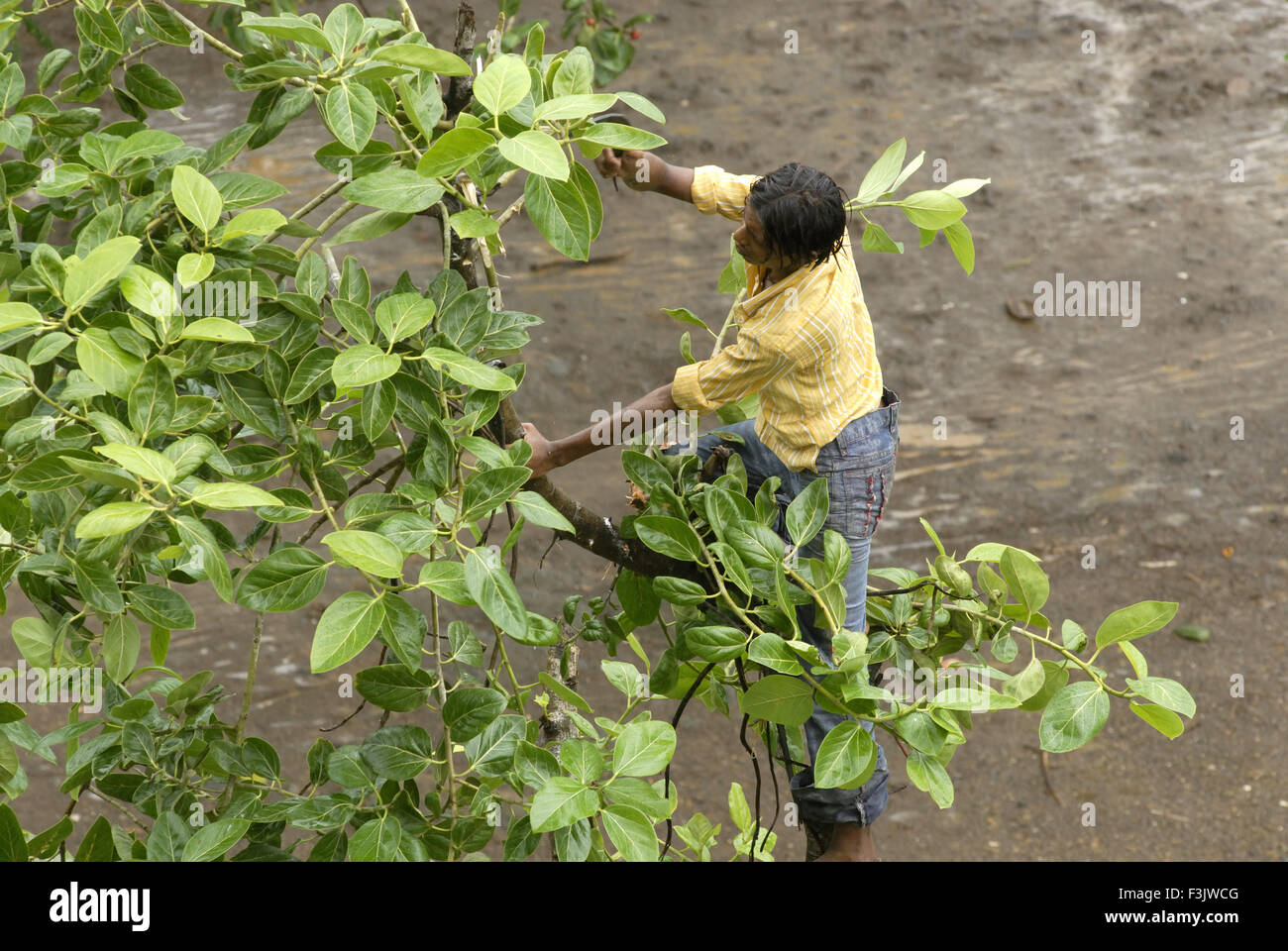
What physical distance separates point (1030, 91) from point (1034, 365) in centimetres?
179

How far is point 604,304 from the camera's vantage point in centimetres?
509

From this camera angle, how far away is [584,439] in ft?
5.60

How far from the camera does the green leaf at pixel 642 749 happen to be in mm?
1273

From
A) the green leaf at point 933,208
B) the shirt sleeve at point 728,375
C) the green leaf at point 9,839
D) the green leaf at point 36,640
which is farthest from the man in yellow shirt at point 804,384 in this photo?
the green leaf at point 9,839

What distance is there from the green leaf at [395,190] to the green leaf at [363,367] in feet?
0.49

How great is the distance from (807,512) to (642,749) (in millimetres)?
430

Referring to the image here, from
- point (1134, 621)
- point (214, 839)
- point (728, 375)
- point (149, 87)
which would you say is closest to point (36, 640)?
point (214, 839)

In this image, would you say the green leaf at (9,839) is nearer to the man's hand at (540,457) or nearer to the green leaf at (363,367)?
the green leaf at (363,367)

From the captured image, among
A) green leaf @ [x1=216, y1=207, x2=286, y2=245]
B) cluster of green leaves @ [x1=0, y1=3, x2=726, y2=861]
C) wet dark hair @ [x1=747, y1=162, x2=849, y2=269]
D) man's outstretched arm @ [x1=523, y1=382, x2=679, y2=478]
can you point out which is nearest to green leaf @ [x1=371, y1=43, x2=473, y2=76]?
cluster of green leaves @ [x1=0, y1=3, x2=726, y2=861]

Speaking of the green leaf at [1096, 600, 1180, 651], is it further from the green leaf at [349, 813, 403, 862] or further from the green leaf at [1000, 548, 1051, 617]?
the green leaf at [349, 813, 403, 862]

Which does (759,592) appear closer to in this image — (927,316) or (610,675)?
(610,675)

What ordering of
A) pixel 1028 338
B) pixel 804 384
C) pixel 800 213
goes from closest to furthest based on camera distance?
1. pixel 800 213
2. pixel 804 384
3. pixel 1028 338

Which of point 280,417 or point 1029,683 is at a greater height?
point 280,417

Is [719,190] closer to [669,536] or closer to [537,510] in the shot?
[669,536]
